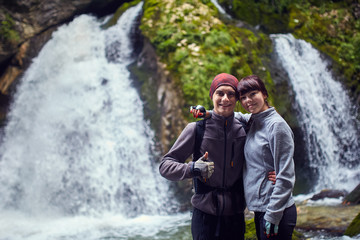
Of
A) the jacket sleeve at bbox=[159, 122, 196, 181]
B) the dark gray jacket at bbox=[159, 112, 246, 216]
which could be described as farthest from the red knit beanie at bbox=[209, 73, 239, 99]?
the jacket sleeve at bbox=[159, 122, 196, 181]

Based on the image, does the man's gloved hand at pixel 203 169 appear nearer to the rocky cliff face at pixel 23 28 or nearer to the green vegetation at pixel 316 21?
the rocky cliff face at pixel 23 28

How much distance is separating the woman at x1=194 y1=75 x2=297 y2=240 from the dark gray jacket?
0.27 ft

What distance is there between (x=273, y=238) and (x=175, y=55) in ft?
17.7

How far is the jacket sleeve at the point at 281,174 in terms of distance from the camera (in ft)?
6.10

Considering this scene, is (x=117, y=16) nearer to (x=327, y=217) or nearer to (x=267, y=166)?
(x=327, y=217)

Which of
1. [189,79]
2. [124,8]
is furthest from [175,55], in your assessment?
[124,8]

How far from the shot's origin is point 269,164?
199 cm

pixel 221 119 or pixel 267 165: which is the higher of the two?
pixel 221 119

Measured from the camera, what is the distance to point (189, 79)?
6395 mm

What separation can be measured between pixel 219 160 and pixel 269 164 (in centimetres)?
35

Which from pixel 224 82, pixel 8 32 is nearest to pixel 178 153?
pixel 224 82

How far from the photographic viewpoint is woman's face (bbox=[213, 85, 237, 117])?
217 cm

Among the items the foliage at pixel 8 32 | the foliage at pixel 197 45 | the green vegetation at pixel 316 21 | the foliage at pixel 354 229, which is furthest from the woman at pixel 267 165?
the foliage at pixel 8 32

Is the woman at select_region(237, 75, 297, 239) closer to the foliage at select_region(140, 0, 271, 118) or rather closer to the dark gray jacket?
the dark gray jacket
